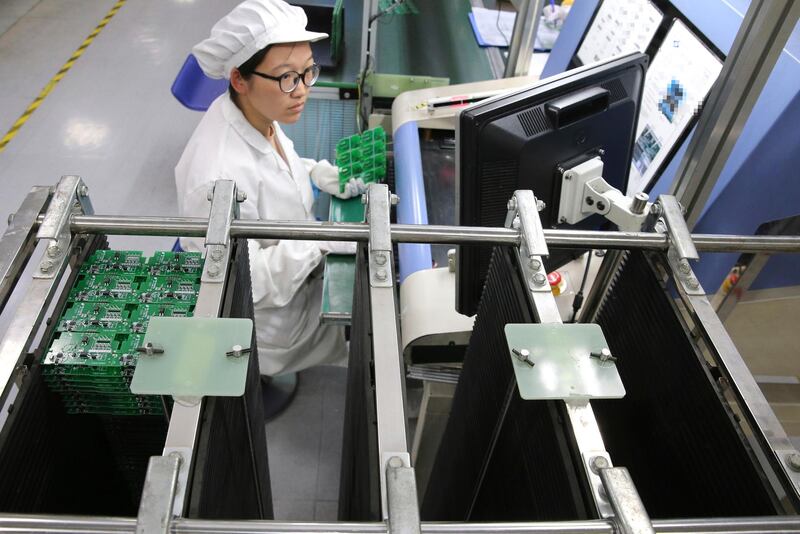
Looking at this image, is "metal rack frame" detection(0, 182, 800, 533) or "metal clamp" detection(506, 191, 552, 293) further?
"metal clamp" detection(506, 191, 552, 293)

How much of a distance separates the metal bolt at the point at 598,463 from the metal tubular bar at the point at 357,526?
0.06 m

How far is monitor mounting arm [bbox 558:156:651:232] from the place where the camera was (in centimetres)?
100

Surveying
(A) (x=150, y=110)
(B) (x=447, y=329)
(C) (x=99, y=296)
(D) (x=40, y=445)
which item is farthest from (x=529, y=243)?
(A) (x=150, y=110)

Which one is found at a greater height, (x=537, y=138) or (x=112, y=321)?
(x=537, y=138)

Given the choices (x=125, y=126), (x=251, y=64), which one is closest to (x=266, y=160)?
(x=251, y=64)

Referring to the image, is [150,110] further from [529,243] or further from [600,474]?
[600,474]

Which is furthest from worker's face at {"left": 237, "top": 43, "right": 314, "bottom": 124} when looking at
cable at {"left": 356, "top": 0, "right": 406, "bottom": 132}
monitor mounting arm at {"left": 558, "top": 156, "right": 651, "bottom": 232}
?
monitor mounting arm at {"left": 558, "top": 156, "right": 651, "bottom": 232}

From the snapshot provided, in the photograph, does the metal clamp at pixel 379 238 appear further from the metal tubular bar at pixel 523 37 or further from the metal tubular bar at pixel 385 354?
the metal tubular bar at pixel 523 37

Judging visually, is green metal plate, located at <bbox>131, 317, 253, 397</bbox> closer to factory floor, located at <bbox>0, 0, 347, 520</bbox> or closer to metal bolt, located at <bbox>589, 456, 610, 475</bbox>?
metal bolt, located at <bbox>589, 456, 610, 475</bbox>

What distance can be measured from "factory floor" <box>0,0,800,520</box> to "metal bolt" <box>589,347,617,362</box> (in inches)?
40.5

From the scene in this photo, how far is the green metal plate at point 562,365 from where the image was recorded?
0.65 metres

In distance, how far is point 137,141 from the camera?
11.1 ft

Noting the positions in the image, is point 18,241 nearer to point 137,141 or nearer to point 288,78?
point 288,78

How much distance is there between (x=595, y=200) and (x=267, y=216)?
1148 millimetres
